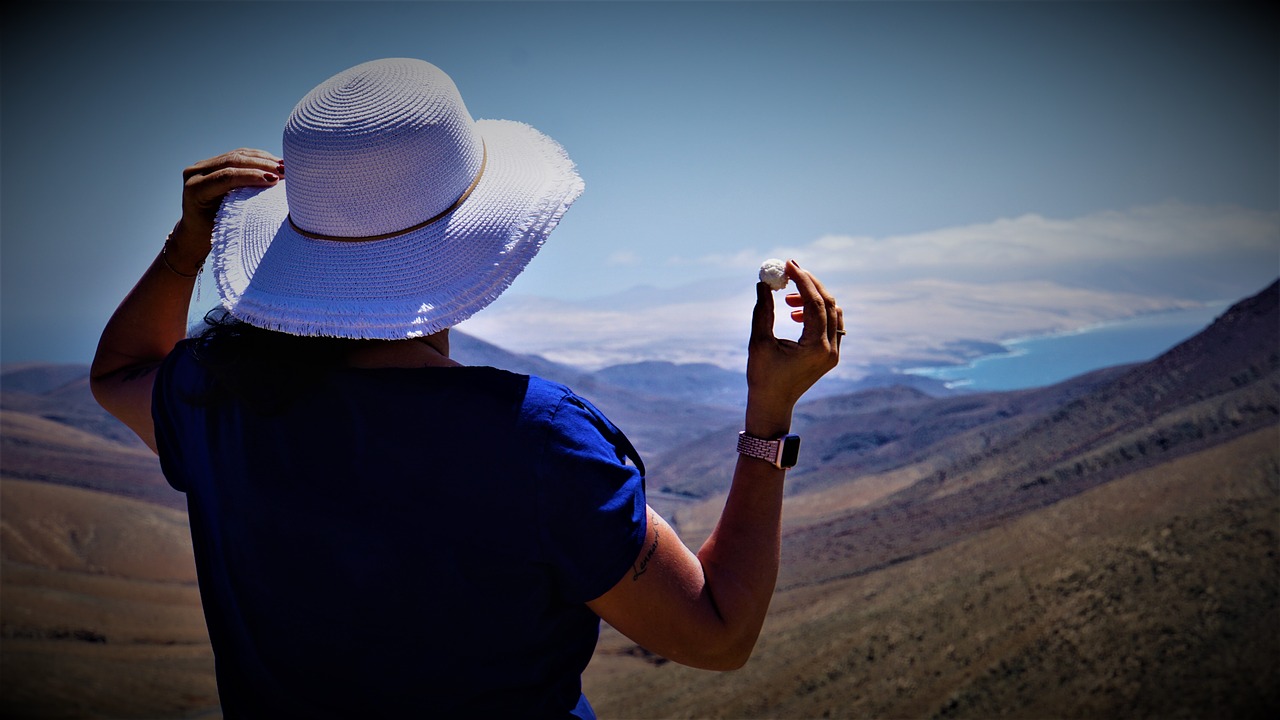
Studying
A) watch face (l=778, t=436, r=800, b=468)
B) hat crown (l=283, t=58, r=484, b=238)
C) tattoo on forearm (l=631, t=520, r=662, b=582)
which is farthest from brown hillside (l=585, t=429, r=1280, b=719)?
hat crown (l=283, t=58, r=484, b=238)

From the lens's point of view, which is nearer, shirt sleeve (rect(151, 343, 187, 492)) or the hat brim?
the hat brim

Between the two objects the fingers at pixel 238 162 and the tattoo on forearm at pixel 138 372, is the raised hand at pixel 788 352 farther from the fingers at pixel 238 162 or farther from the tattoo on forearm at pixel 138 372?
the tattoo on forearm at pixel 138 372

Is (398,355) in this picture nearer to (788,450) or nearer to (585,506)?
(585,506)

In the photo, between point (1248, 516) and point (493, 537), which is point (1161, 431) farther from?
point (493, 537)

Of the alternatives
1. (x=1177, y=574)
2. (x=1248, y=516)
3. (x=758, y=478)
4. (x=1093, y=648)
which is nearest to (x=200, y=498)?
(x=758, y=478)

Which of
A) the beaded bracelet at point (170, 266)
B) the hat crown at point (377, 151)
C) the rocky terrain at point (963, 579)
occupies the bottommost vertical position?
the rocky terrain at point (963, 579)

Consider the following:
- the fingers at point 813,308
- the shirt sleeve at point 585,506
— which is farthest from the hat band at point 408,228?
the fingers at point 813,308

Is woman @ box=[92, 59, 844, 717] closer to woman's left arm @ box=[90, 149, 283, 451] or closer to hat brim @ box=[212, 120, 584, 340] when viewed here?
hat brim @ box=[212, 120, 584, 340]

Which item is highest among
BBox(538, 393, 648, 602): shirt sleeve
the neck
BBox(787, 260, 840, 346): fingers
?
BBox(787, 260, 840, 346): fingers

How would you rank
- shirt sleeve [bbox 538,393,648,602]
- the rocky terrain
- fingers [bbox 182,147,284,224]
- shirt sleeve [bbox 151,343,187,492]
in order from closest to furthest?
shirt sleeve [bbox 538,393,648,602] → shirt sleeve [bbox 151,343,187,492] → fingers [bbox 182,147,284,224] → the rocky terrain
